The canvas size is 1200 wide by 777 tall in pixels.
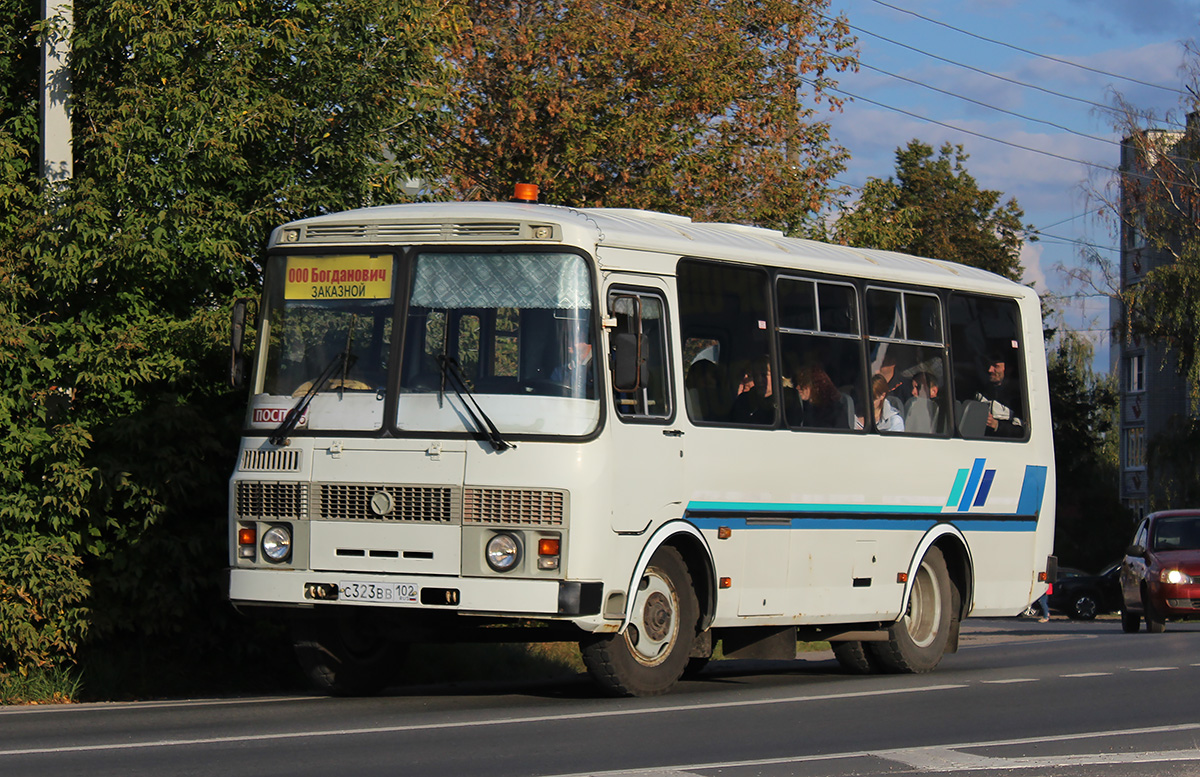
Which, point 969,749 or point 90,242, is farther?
point 90,242

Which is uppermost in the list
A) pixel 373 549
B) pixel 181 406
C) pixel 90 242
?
pixel 90 242

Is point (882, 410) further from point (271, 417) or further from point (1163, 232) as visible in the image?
point (1163, 232)

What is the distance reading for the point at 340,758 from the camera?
8.72m

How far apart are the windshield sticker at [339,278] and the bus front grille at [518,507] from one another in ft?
5.01

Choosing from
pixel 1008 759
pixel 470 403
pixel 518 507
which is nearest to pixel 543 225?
pixel 470 403

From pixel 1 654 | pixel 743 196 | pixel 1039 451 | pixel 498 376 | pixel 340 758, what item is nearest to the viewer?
pixel 340 758

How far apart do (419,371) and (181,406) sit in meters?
3.36

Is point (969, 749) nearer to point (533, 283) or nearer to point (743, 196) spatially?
point (533, 283)

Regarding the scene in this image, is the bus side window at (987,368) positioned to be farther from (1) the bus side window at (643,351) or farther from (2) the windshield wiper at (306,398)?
(2) the windshield wiper at (306,398)

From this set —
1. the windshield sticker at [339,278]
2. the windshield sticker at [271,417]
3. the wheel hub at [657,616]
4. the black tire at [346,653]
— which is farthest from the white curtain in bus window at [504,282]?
the black tire at [346,653]

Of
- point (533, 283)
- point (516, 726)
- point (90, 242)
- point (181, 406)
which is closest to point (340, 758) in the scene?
point (516, 726)

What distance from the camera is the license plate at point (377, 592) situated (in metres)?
11.1

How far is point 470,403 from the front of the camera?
36.7ft

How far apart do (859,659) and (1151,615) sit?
1159 centimetres
